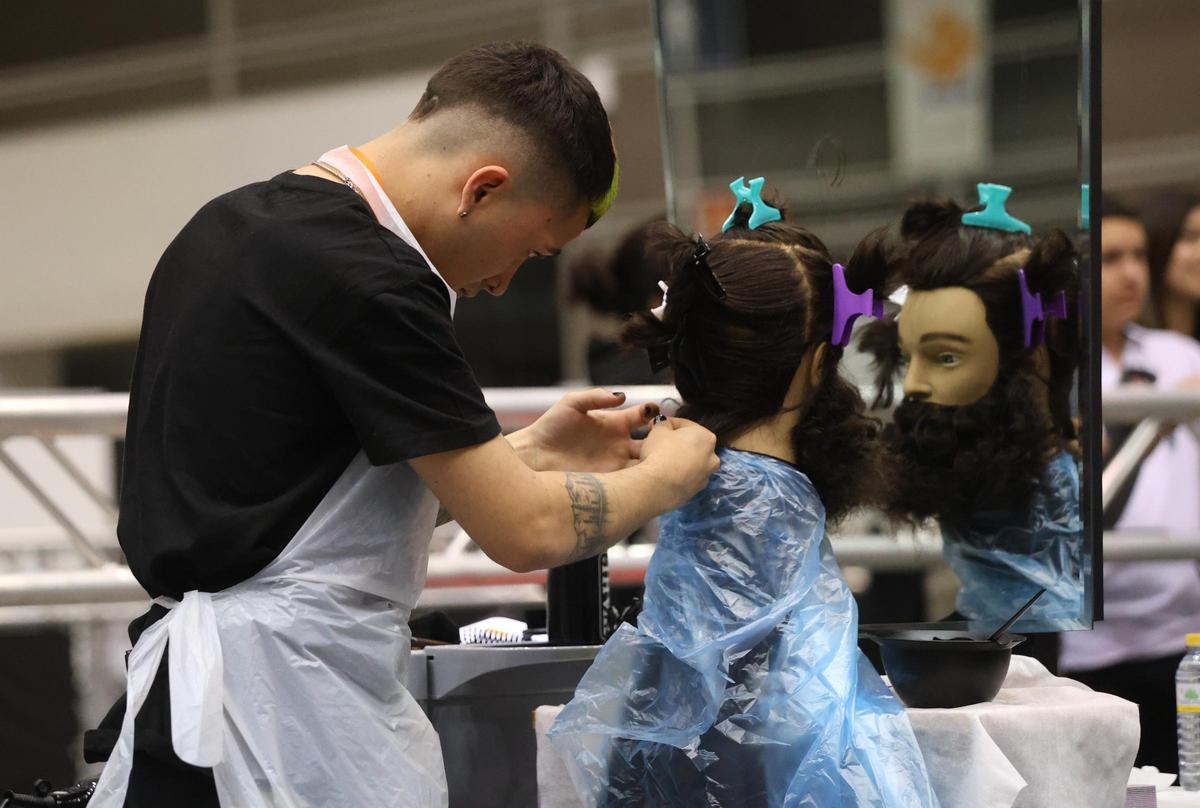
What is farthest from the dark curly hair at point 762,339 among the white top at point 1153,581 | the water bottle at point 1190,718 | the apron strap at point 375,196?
the white top at point 1153,581

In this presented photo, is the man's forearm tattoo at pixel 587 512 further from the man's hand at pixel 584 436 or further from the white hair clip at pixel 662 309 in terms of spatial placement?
the white hair clip at pixel 662 309

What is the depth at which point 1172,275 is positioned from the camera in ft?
11.2

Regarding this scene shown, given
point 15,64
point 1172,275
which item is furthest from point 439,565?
point 15,64

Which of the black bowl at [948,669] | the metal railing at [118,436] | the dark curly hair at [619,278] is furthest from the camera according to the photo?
the dark curly hair at [619,278]

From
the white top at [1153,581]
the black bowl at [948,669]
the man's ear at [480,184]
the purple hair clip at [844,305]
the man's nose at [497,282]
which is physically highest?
the man's ear at [480,184]

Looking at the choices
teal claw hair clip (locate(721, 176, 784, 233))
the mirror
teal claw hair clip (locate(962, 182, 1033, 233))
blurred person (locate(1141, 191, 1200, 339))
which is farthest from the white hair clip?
blurred person (locate(1141, 191, 1200, 339))

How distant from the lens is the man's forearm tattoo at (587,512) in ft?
4.84

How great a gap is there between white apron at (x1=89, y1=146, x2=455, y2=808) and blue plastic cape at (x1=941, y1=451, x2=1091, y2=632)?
0.96 m

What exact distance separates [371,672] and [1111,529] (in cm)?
210

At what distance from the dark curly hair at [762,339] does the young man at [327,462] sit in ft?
1.08

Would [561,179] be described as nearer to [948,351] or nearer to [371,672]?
[371,672]

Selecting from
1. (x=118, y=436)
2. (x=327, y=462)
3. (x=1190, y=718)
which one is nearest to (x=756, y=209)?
(x=327, y=462)

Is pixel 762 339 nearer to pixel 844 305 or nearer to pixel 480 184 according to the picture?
pixel 844 305

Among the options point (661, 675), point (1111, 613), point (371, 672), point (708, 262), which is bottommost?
point (1111, 613)
